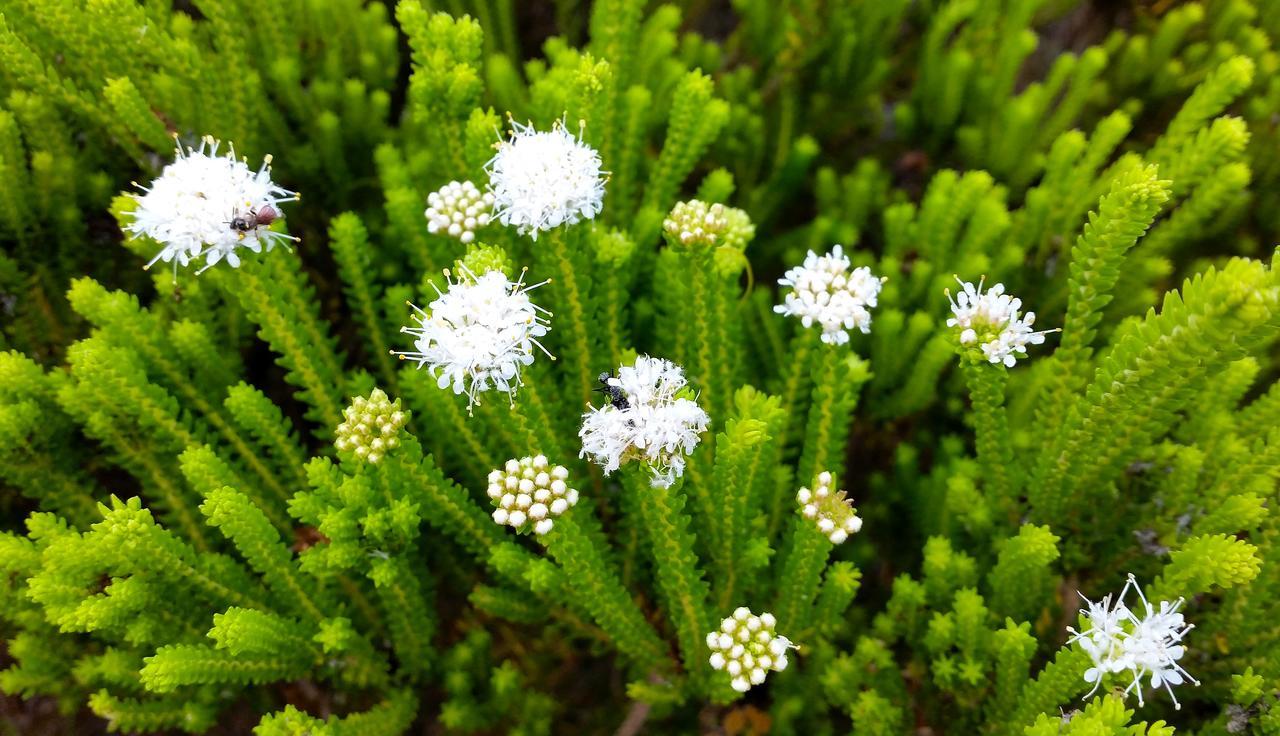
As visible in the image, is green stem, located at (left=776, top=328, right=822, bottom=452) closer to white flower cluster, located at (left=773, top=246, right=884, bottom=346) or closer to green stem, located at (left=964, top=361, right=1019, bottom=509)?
white flower cluster, located at (left=773, top=246, right=884, bottom=346)

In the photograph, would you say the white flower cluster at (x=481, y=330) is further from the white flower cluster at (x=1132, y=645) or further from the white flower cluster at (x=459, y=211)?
the white flower cluster at (x=1132, y=645)

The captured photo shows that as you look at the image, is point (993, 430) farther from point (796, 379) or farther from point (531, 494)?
point (531, 494)

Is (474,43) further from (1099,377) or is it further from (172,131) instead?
(1099,377)

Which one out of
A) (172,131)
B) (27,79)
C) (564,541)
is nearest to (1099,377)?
(564,541)

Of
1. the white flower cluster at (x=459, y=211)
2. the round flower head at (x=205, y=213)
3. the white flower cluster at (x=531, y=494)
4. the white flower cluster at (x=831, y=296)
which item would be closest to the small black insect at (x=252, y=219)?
the round flower head at (x=205, y=213)

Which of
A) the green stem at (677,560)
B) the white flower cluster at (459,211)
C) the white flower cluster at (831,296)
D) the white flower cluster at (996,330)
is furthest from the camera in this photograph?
the white flower cluster at (459,211)

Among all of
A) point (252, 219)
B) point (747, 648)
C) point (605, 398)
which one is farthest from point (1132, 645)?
point (252, 219)
